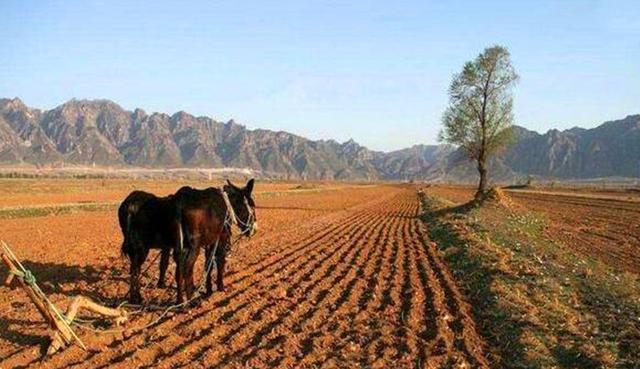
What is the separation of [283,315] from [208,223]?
7.90ft

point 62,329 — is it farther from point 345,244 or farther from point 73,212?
point 73,212

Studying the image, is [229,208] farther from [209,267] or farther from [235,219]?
[209,267]

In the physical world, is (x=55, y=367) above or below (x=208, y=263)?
below

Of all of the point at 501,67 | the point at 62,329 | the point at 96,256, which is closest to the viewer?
the point at 62,329

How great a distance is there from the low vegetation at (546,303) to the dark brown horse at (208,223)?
17.9ft

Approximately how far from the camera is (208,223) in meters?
11.9

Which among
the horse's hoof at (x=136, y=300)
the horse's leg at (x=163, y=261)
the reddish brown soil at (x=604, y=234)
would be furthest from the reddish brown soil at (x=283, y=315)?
the reddish brown soil at (x=604, y=234)

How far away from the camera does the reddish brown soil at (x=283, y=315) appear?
881cm

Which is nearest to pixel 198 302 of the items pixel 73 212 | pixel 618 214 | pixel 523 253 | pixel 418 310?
pixel 418 310

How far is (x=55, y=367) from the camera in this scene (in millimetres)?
8258

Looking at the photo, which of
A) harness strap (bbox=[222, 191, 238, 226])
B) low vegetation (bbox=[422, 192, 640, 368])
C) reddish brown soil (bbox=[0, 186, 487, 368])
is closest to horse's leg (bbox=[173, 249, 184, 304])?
reddish brown soil (bbox=[0, 186, 487, 368])

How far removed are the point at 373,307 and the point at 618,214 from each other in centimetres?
3672

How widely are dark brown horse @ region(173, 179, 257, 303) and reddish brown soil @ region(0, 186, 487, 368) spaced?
72cm

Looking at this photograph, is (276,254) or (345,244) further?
(345,244)
